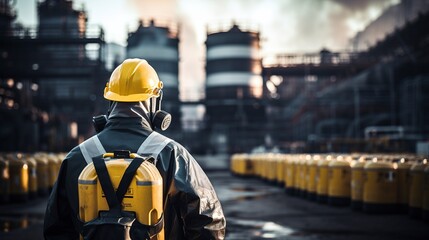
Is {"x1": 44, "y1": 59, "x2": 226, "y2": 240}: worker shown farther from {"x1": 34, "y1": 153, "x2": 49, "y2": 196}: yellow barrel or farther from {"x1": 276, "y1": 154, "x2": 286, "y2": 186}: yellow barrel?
{"x1": 276, "y1": 154, "x2": 286, "y2": 186}: yellow barrel

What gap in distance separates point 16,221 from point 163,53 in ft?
123

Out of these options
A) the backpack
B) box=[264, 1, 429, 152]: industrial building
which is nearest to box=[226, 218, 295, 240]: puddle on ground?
the backpack

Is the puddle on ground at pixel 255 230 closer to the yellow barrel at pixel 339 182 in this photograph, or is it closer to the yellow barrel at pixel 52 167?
the yellow barrel at pixel 339 182

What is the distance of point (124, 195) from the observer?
3107 mm

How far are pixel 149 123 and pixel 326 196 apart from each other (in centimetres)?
1204

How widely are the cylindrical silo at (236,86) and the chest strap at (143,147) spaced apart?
41613 millimetres

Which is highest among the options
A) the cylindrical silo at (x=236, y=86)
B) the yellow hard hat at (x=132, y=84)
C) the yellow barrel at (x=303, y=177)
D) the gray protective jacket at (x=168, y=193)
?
the cylindrical silo at (x=236, y=86)

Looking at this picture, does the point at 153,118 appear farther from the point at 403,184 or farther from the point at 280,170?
the point at 280,170

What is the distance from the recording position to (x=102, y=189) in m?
3.10

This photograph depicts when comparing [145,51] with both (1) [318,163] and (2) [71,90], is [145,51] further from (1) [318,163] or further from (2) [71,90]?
(1) [318,163]

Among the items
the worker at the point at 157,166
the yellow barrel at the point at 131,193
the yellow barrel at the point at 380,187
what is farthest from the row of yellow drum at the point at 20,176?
the yellow barrel at the point at 131,193

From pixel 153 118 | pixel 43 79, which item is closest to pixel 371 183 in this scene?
pixel 153 118

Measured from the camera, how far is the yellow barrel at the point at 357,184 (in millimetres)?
13047

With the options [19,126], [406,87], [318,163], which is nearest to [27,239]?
[318,163]
